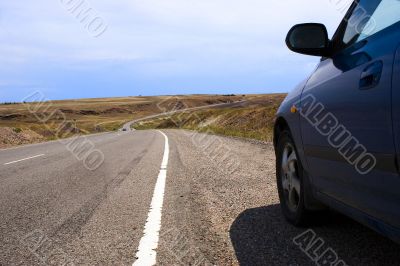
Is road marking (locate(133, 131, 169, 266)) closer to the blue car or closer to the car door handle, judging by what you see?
the blue car

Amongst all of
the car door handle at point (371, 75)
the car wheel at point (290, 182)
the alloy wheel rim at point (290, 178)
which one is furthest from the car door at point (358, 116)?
the alloy wheel rim at point (290, 178)

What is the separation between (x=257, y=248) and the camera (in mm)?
3768

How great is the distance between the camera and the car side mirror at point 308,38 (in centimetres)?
364

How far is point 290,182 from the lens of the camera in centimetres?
448

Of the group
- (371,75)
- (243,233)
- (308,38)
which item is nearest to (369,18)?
(308,38)

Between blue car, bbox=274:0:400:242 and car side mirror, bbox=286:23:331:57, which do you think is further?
car side mirror, bbox=286:23:331:57

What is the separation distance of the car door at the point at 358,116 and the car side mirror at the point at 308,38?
5.6 inches

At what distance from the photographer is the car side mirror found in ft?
11.9

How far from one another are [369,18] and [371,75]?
0.84 meters

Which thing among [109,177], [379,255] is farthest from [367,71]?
[109,177]

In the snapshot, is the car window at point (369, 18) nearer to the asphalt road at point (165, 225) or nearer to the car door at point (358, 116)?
the car door at point (358, 116)

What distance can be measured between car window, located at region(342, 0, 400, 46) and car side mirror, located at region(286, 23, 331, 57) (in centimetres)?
17

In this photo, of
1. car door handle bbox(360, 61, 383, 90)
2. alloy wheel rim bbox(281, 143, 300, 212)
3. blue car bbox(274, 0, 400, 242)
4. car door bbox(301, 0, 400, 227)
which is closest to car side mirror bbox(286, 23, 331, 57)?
blue car bbox(274, 0, 400, 242)

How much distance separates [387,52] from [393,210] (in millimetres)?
805
